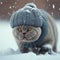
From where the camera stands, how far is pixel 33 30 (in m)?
0.52

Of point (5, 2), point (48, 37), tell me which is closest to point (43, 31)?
point (48, 37)

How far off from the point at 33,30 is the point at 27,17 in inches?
2.2

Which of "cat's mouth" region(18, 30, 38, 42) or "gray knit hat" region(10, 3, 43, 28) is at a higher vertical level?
"gray knit hat" region(10, 3, 43, 28)

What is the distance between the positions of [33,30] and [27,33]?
2 centimetres

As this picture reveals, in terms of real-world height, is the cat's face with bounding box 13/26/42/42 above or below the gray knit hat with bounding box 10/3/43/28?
below

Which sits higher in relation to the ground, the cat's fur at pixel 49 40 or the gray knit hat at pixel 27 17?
the gray knit hat at pixel 27 17

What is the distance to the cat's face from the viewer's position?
1.70ft

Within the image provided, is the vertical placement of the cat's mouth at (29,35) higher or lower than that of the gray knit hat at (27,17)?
lower

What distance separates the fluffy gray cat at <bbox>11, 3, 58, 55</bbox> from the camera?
19.4 inches

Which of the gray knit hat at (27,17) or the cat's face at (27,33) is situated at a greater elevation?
the gray knit hat at (27,17)

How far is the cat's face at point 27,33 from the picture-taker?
519 millimetres

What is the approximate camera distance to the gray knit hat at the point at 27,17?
485mm

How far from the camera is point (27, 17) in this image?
483 mm

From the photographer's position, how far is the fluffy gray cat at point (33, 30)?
0.49m
